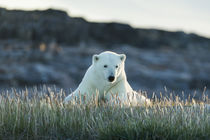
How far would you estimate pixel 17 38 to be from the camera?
123 feet

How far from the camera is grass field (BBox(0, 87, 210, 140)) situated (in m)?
5.43

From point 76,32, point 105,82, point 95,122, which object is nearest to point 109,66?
point 105,82

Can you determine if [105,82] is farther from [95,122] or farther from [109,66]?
[95,122]

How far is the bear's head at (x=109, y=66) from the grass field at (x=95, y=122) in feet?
3.26

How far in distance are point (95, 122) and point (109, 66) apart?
2.00 meters

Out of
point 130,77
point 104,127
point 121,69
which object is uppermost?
point 121,69

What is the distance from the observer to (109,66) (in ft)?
24.4

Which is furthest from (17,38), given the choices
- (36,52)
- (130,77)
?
(130,77)

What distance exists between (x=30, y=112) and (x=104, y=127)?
Result: 1368 millimetres

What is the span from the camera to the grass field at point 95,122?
214 inches

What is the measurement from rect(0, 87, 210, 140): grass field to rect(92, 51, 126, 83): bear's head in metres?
0.99

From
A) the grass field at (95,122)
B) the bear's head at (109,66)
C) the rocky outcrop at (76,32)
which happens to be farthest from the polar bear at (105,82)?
the rocky outcrop at (76,32)

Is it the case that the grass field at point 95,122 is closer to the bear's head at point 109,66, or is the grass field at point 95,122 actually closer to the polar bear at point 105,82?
the bear's head at point 109,66

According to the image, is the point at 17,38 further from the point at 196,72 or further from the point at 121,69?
the point at 121,69
